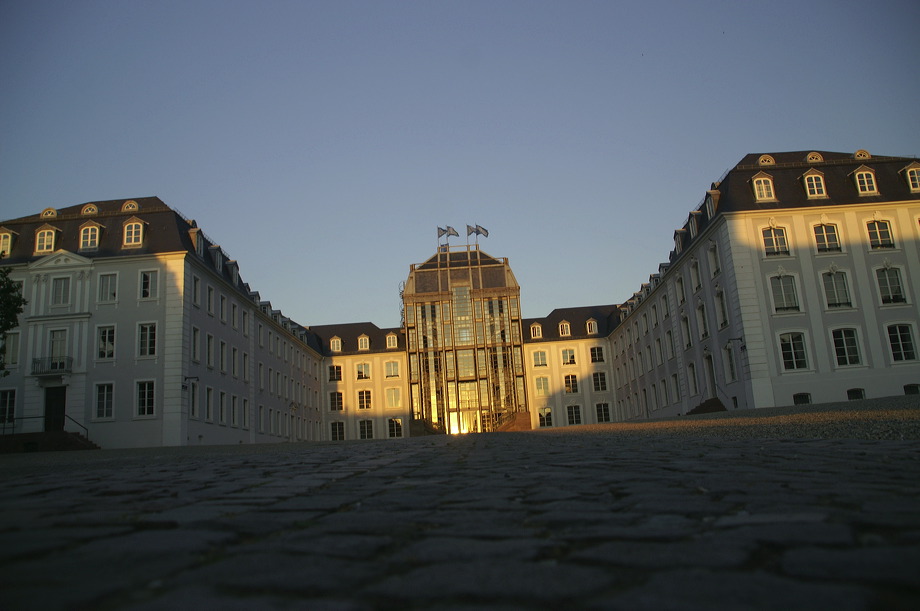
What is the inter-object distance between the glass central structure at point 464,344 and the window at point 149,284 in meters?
28.7

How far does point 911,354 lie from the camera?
34.7m

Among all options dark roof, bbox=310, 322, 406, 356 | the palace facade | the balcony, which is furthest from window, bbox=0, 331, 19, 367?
dark roof, bbox=310, 322, 406, 356

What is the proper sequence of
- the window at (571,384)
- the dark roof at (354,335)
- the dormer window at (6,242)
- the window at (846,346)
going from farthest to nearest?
the dark roof at (354,335) → the window at (571,384) → the dormer window at (6,242) → the window at (846,346)

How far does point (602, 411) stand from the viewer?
65.6 meters

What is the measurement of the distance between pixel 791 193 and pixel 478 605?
39.8 metres

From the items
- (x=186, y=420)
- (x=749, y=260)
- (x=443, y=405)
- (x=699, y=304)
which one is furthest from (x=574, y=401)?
(x=186, y=420)

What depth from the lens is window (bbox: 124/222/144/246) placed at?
38.2 m

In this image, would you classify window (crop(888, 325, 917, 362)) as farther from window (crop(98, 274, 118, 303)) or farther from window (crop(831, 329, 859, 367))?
window (crop(98, 274, 118, 303))

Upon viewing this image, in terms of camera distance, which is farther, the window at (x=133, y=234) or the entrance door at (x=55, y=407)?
the window at (x=133, y=234)

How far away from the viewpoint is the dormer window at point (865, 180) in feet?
122

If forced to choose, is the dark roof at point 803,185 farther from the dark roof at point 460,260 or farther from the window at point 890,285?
the dark roof at point 460,260

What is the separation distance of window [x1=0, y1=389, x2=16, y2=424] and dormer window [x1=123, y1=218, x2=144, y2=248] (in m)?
9.21

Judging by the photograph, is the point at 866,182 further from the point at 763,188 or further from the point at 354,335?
the point at 354,335

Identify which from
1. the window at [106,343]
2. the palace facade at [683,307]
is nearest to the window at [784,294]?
the palace facade at [683,307]
